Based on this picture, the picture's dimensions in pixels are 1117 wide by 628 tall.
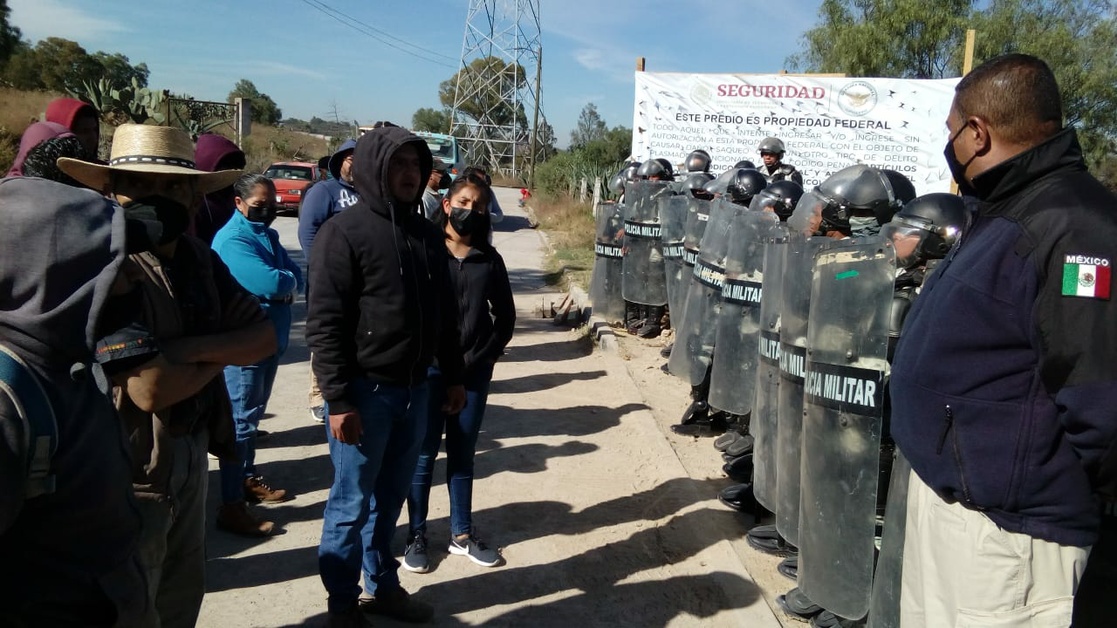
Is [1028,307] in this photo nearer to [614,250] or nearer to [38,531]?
[38,531]

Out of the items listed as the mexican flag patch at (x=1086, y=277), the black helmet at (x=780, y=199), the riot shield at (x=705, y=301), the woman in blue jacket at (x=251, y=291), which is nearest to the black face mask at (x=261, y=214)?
the woman in blue jacket at (x=251, y=291)

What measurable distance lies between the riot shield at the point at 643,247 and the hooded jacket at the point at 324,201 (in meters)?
3.90

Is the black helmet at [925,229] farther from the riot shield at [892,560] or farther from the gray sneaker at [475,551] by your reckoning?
the gray sneaker at [475,551]

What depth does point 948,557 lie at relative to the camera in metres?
2.19

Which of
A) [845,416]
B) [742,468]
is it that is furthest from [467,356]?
[742,468]

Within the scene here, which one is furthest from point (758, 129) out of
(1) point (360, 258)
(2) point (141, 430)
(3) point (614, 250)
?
(2) point (141, 430)

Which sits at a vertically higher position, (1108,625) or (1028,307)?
(1028,307)

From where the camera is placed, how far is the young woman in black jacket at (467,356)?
3.93 meters

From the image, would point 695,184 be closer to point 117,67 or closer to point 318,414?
point 318,414

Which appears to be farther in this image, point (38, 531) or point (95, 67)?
point (95, 67)

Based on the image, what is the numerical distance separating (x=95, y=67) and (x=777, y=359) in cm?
4515

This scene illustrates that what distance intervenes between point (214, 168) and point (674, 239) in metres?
4.69

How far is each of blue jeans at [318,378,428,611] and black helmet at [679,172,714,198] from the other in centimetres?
530

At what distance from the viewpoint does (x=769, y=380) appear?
396cm
